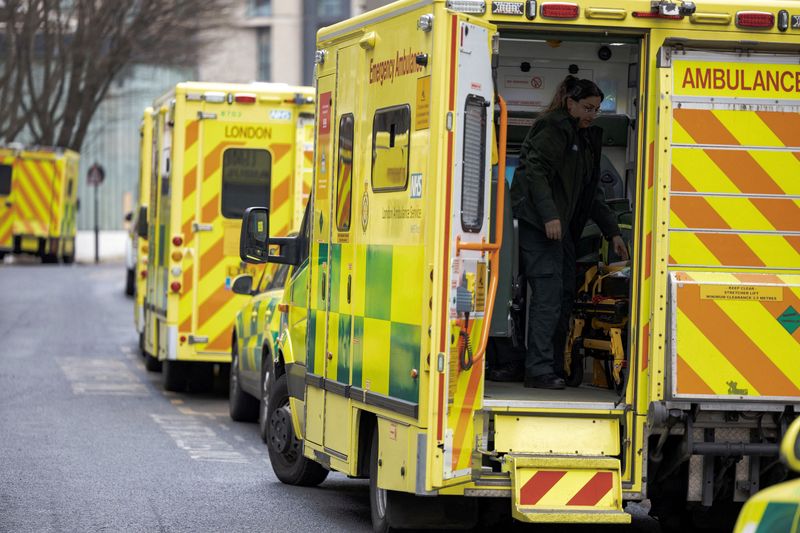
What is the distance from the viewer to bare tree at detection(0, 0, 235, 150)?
37625 mm

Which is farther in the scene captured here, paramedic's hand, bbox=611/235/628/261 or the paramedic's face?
paramedic's hand, bbox=611/235/628/261

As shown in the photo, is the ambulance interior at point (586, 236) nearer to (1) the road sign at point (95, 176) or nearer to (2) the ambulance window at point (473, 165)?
(2) the ambulance window at point (473, 165)

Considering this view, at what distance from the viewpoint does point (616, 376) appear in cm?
848

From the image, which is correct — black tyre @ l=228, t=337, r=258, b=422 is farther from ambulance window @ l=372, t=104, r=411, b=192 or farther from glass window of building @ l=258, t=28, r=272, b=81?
glass window of building @ l=258, t=28, r=272, b=81

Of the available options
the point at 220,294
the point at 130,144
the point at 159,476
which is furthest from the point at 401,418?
the point at 130,144

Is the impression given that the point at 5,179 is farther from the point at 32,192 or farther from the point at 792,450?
the point at 792,450

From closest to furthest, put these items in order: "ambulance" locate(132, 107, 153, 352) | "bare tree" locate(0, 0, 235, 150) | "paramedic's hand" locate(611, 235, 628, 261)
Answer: "paramedic's hand" locate(611, 235, 628, 261) → "ambulance" locate(132, 107, 153, 352) → "bare tree" locate(0, 0, 235, 150)

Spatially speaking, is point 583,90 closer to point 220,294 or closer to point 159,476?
point 159,476

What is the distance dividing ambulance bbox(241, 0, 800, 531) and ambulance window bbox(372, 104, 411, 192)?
2 cm

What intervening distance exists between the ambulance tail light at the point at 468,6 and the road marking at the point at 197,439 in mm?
4807

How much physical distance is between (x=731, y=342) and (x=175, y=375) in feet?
29.5

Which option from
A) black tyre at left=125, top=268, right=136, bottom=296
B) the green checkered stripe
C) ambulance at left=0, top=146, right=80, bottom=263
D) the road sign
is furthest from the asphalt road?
the road sign

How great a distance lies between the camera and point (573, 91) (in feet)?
28.3

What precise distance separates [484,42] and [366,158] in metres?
1.21
